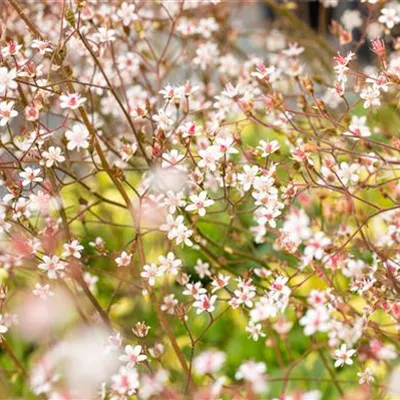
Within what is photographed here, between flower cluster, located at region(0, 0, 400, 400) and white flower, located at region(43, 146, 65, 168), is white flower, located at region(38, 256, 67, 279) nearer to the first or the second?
flower cluster, located at region(0, 0, 400, 400)

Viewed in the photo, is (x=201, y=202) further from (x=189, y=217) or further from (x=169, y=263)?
(x=189, y=217)

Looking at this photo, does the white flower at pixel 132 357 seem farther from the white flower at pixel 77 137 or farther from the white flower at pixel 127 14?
the white flower at pixel 127 14

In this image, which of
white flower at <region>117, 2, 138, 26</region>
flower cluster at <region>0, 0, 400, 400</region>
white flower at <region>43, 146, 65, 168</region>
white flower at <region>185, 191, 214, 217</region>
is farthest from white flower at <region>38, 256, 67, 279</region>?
white flower at <region>117, 2, 138, 26</region>

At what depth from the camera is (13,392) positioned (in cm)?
280

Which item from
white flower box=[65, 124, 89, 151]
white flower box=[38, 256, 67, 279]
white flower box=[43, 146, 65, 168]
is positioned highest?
white flower box=[43, 146, 65, 168]

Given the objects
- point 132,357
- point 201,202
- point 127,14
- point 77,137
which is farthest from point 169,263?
point 127,14

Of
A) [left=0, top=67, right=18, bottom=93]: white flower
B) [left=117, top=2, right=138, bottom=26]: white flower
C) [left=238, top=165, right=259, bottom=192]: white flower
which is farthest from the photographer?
[left=117, top=2, right=138, bottom=26]: white flower

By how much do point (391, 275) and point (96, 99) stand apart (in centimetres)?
155

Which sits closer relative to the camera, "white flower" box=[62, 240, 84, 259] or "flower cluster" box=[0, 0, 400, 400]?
"flower cluster" box=[0, 0, 400, 400]

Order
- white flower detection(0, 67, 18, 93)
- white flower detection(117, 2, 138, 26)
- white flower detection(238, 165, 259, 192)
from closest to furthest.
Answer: white flower detection(0, 67, 18, 93) → white flower detection(238, 165, 259, 192) → white flower detection(117, 2, 138, 26)

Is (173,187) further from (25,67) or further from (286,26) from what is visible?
(286,26)

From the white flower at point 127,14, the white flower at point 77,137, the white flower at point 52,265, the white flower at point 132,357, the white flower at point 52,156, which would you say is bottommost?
the white flower at point 132,357

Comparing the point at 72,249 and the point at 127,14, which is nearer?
the point at 72,249

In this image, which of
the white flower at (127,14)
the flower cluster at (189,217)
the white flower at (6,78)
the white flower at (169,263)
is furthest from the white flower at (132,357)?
the white flower at (127,14)
